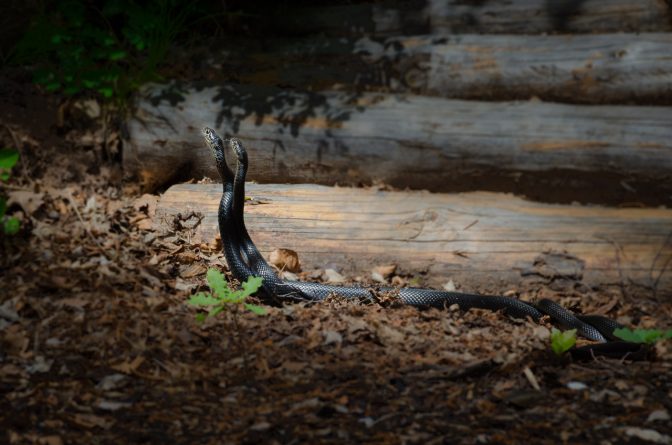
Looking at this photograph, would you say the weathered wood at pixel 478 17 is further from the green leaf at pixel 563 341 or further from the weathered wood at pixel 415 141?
the green leaf at pixel 563 341

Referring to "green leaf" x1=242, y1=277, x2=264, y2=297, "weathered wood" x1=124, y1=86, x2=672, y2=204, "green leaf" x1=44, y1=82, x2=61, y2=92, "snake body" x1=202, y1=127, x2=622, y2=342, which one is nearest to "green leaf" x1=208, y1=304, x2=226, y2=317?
"green leaf" x1=242, y1=277, x2=264, y2=297

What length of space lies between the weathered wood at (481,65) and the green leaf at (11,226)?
8.30ft

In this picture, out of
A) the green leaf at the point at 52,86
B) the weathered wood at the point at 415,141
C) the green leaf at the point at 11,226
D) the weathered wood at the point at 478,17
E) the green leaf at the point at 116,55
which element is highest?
the weathered wood at the point at 478,17

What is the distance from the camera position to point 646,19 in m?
5.92

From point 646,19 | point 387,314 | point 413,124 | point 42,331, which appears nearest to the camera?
point 42,331

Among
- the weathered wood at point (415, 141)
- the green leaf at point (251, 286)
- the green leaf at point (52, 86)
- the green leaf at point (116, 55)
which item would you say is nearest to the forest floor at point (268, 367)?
the green leaf at point (251, 286)

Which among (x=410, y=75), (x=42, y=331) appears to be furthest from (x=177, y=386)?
(x=410, y=75)

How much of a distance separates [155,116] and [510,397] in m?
3.69

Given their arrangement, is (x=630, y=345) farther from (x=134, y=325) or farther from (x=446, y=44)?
(x=446, y=44)

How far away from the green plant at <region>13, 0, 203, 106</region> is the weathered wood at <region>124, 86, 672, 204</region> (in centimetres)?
31

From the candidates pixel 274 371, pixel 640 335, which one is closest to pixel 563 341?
pixel 640 335

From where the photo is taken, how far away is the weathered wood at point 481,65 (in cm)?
549

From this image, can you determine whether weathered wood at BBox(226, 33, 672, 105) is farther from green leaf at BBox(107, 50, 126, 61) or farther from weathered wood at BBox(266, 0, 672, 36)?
green leaf at BBox(107, 50, 126, 61)

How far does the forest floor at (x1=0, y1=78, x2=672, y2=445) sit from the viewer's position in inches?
112
